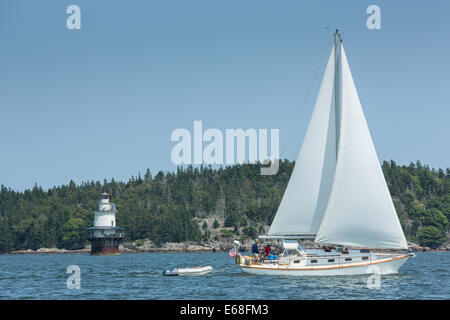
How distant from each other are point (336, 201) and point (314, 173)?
139 inches

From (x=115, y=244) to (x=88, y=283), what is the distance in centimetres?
10061

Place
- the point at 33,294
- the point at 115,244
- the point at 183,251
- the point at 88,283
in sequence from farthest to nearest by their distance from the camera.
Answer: the point at 183,251, the point at 115,244, the point at 88,283, the point at 33,294

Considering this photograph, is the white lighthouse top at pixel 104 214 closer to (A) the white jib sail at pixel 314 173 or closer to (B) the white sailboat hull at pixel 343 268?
(A) the white jib sail at pixel 314 173

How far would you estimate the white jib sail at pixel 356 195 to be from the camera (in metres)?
43.8

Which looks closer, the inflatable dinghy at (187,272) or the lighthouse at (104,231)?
the inflatable dinghy at (187,272)

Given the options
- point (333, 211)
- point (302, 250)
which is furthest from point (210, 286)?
point (333, 211)

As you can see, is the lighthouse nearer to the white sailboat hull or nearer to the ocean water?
the ocean water

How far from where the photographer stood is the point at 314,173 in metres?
47.6

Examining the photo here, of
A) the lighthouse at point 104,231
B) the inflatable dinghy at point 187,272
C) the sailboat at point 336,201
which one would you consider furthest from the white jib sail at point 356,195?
the lighthouse at point 104,231

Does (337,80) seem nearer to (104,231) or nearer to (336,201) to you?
(336,201)

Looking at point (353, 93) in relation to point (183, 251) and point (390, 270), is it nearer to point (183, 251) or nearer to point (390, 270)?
point (390, 270)

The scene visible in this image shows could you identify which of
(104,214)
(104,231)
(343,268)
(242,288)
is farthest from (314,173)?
(104,231)

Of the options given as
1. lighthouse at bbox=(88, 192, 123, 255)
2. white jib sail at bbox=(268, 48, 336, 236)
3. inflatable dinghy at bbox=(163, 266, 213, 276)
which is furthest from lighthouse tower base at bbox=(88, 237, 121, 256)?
white jib sail at bbox=(268, 48, 336, 236)
